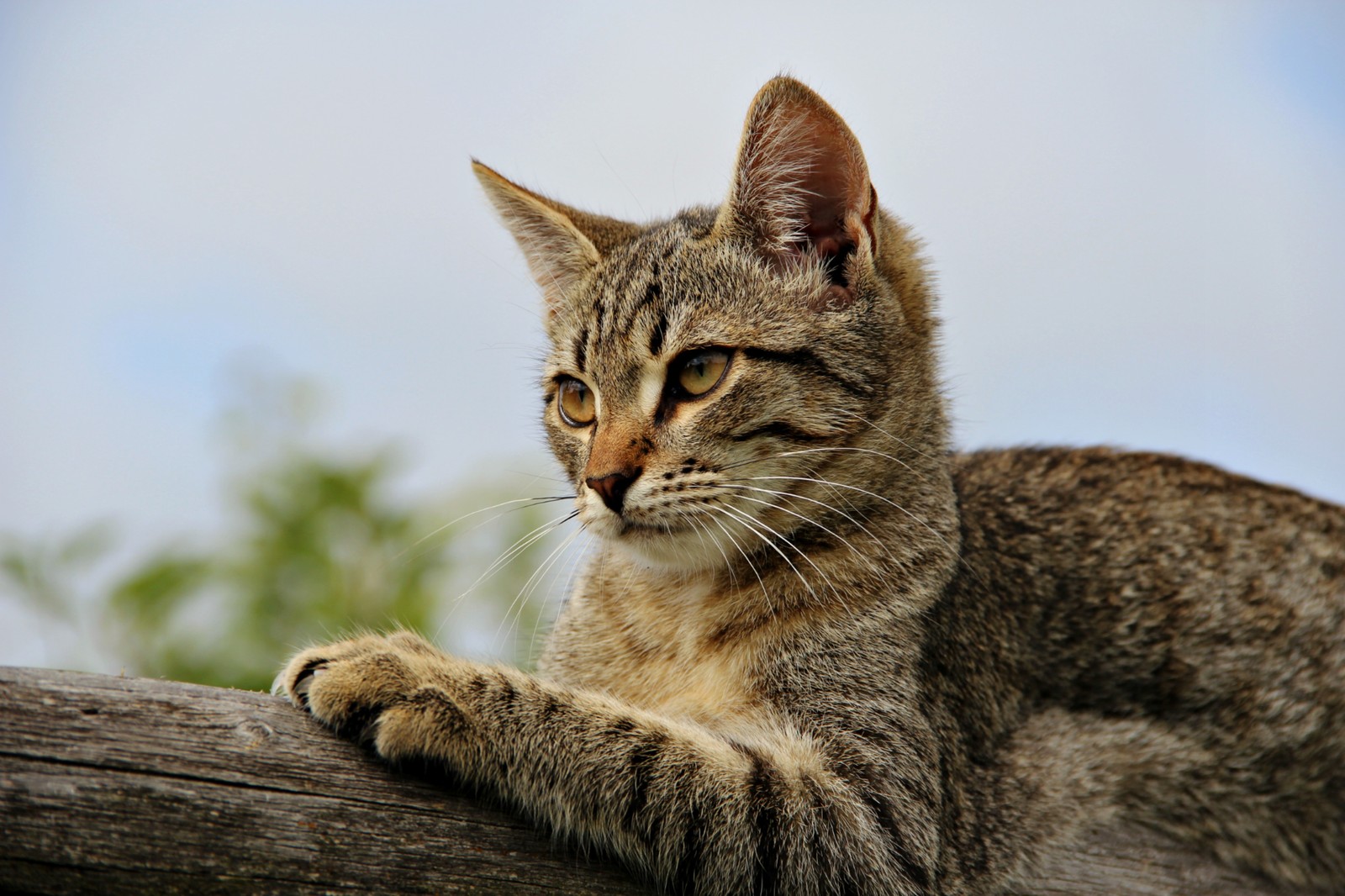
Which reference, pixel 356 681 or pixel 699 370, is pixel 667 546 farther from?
pixel 356 681

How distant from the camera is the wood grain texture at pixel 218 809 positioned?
245cm

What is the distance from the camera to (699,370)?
3.72 meters

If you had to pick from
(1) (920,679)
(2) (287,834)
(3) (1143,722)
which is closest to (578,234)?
(1) (920,679)

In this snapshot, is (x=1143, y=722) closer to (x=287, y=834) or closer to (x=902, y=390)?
(x=902, y=390)

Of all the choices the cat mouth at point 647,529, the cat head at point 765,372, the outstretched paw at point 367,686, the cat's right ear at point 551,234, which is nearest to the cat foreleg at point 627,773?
the outstretched paw at point 367,686

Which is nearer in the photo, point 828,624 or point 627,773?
point 627,773

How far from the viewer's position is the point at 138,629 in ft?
17.3

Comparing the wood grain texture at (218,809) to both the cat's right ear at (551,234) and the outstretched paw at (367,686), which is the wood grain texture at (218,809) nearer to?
the outstretched paw at (367,686)

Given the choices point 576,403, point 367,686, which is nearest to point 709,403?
point 576,403

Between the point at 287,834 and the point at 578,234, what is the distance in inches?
99.1

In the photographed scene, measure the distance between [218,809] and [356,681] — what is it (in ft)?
1.55

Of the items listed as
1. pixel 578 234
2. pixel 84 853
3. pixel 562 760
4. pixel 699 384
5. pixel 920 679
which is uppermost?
pixel 578 234

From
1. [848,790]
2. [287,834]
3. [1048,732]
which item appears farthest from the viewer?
[1048,732]

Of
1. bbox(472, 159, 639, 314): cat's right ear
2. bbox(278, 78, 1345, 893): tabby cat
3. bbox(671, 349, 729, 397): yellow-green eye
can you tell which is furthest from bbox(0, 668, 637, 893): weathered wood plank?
bbox(472, 159, 639, 314): cat's right ear
